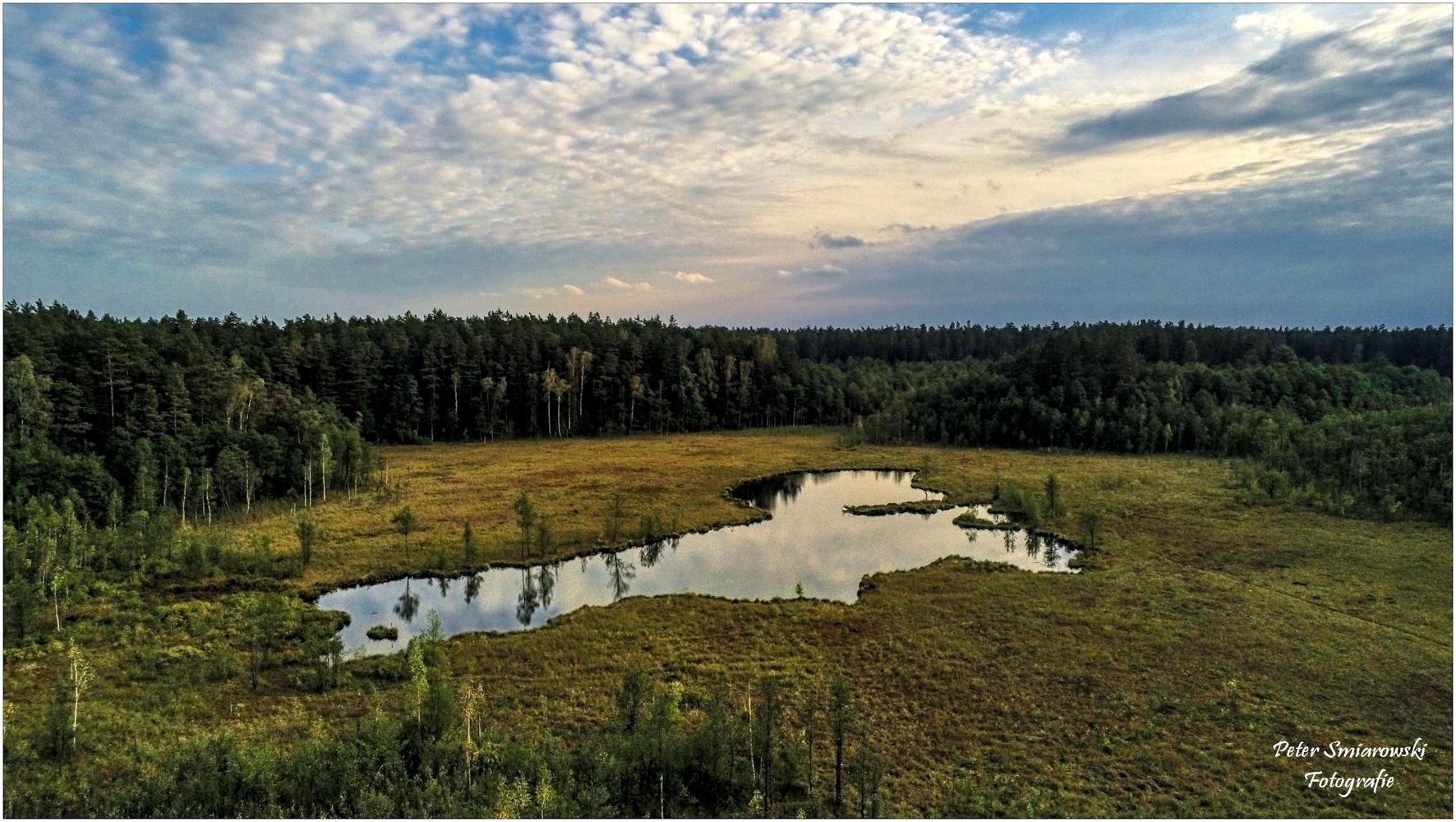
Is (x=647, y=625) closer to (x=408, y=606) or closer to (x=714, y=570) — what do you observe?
(x=714, y=570)

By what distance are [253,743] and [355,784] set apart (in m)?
5.41

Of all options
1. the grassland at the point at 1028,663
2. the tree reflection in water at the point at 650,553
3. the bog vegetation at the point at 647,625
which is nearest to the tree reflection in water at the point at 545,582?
the grassland at the point at 1028,663

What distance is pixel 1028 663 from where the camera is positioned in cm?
2395

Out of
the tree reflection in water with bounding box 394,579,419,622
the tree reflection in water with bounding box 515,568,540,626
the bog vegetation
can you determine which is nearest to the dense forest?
the bog vegetation

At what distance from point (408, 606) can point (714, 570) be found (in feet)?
46.1

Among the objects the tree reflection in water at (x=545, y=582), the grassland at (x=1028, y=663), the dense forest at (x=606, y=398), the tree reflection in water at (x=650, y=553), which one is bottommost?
the tree reflection in water at (x=545, y=582)

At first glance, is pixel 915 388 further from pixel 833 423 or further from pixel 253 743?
pixel 253 743

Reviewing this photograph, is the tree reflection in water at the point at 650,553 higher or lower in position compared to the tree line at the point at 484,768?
lower

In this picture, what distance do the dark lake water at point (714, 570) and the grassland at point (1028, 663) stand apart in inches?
70.6

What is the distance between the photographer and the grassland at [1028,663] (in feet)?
57.7

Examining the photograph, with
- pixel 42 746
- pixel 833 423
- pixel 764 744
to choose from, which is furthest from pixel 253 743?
pixel 833 423

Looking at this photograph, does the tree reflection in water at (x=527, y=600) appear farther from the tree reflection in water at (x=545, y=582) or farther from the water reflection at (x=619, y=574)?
the water reflection at (x=619, y=574)

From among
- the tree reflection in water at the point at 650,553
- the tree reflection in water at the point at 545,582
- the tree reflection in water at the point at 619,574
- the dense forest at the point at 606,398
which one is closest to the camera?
the tree reflection in water at the point at 545,582

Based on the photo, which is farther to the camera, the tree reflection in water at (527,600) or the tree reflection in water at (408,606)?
the tree reflection in water at (408,606)
